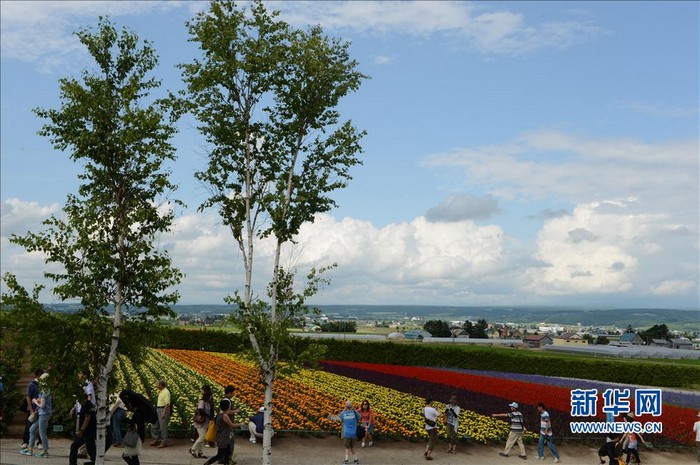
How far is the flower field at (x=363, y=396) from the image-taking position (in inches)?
918

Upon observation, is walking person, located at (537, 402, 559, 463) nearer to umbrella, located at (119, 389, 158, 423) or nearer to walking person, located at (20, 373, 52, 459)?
umbrella, located at (119, 389, 158, 423)

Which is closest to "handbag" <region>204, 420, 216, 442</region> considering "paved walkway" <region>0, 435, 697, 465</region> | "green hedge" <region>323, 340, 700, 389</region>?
"paved walkway" <region>0, 435, 697, 465</region>

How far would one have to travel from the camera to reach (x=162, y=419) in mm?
20000

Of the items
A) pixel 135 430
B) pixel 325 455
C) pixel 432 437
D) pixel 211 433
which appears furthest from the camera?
pixel 432 437

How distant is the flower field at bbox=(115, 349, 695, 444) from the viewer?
23328 mm

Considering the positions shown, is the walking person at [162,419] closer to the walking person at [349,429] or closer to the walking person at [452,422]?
the walking person at [349,429]

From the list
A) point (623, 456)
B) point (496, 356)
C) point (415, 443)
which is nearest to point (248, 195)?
point (415, 443)

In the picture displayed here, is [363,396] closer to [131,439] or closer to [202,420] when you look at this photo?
[202,420]

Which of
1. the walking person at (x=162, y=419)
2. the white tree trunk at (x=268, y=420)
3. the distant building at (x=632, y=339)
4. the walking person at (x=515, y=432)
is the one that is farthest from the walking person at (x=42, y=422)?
the distant building at (x=632, y=339)

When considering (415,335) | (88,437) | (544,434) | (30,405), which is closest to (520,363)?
(544,434)

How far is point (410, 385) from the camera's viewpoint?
32531mm

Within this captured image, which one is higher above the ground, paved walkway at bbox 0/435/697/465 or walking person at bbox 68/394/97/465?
walking person at bbox 68/394/97/465

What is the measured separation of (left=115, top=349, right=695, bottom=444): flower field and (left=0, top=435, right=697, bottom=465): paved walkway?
0.70m

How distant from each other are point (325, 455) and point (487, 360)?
107 ft
